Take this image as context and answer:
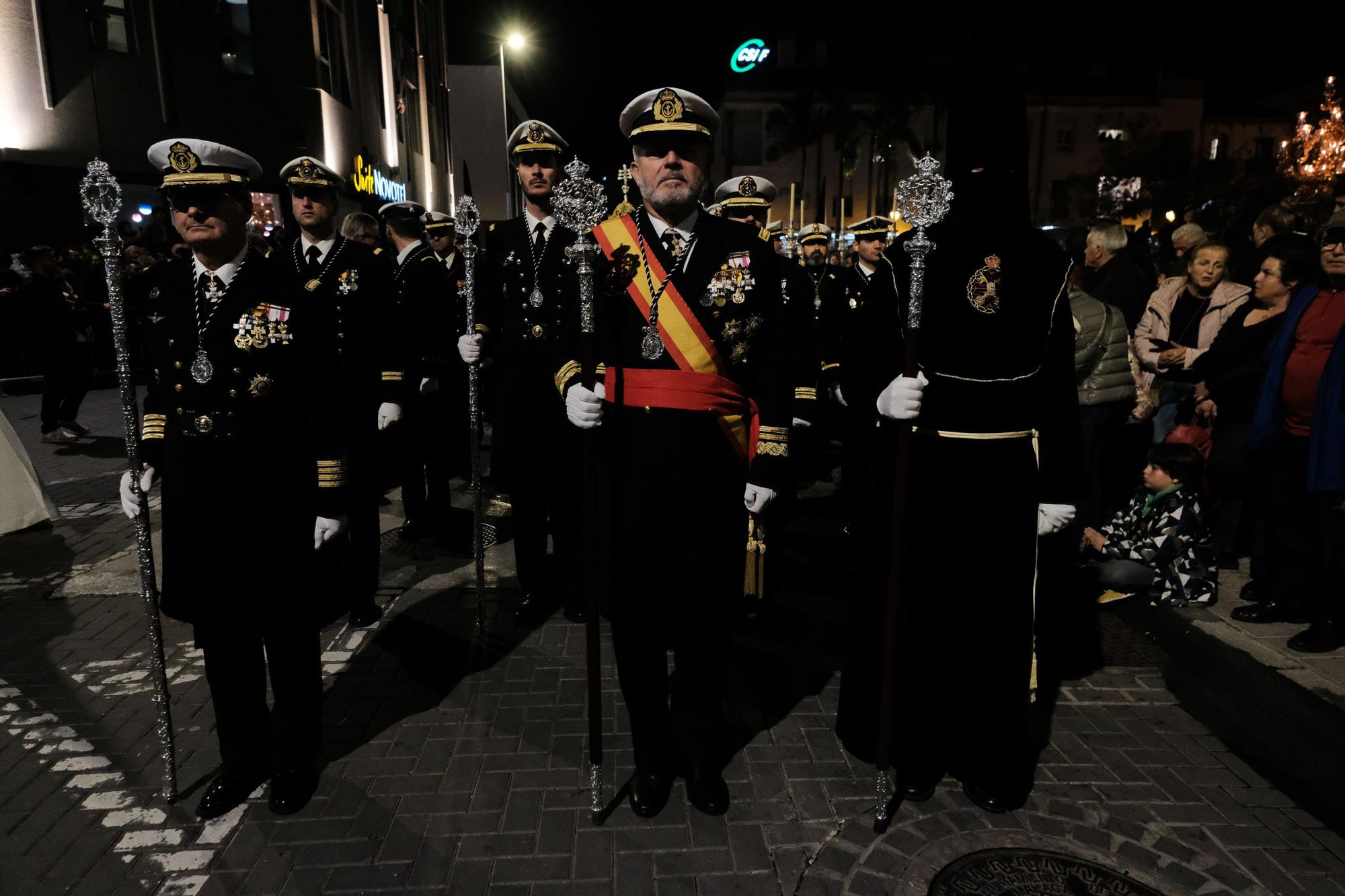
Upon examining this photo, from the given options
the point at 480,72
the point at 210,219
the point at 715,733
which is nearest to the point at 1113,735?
the point at 715,733

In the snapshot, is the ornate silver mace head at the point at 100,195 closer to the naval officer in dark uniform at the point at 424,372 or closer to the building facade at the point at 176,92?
the naval officer in dark uniform at the point at 424,372

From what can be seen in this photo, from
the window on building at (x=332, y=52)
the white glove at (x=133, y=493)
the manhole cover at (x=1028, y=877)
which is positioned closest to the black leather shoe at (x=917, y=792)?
the manhole cover at (x=1028, y=877)

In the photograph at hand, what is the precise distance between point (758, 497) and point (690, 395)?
1.56ft

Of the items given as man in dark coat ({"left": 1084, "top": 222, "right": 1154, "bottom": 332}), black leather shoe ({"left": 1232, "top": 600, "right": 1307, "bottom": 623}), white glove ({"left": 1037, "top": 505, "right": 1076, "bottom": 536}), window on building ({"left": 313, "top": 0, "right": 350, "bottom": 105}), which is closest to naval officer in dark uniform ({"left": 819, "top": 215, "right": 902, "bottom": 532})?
white glove ({"left": 1037, "top": 505, "right": 1076, "bottom": 536})

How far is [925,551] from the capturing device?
3283 mm

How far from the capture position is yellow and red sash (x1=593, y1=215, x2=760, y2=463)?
302 cm

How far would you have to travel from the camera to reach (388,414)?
538 centimetres

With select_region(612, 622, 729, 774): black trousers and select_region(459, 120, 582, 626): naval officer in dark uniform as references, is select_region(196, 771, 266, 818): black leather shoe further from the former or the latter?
select_region(459, 120, 582, 626): naval officer in dark uniform

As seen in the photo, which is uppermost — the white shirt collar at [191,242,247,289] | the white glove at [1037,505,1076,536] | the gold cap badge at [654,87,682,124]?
the gold cap badge at [654,87,682,124]

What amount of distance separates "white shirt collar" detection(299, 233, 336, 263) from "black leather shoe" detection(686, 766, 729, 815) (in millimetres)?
4056

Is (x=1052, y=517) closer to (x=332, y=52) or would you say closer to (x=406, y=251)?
(x=406, y=251)

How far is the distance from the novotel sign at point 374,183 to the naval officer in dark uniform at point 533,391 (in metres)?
17.5

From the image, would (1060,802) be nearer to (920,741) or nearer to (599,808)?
(920,741)

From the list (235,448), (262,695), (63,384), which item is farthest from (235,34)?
(262,695)
